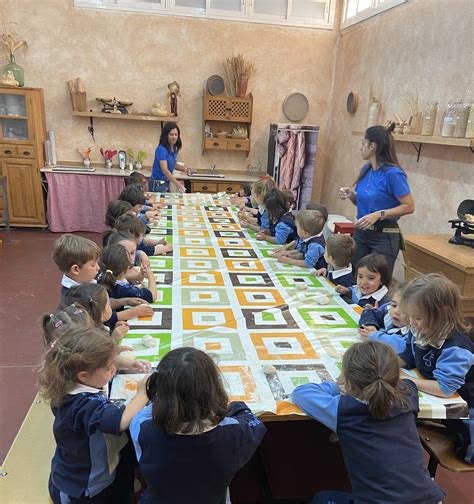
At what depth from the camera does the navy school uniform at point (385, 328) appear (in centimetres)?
154

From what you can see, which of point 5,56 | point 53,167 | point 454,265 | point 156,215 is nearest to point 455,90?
point 454,265

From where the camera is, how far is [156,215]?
339 cm

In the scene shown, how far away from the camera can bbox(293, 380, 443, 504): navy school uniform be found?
110cm

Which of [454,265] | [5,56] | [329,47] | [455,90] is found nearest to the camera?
[454,265]

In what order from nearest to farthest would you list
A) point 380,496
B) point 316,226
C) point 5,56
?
point 380,496 → point 316,226 → point 5,56

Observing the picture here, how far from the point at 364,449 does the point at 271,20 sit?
18.0 feet

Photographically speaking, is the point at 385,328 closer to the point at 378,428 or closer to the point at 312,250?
the point at 378,428

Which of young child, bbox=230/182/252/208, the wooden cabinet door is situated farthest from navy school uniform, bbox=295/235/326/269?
the wooden cabinet door

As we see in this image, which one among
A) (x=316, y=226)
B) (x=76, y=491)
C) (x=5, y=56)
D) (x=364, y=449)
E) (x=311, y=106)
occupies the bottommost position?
(x=76, y=491)

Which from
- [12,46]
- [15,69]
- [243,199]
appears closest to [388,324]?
[243,199]

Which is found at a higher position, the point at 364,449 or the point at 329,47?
the point at 329,47

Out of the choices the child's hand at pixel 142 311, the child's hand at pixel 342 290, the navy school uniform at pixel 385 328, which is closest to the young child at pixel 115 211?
the child's hand at pixel 142 311

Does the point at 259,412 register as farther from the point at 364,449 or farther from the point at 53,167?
the point at 53,167

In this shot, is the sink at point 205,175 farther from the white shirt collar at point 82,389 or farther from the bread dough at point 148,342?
the white shirt collar at point 82,389
